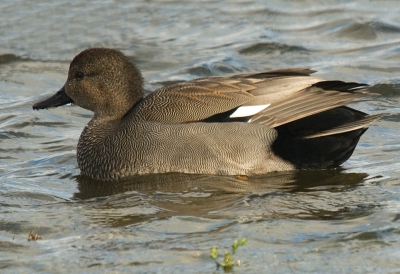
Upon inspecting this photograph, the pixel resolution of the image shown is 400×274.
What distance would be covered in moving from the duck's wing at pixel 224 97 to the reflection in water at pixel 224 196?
20.1 inches

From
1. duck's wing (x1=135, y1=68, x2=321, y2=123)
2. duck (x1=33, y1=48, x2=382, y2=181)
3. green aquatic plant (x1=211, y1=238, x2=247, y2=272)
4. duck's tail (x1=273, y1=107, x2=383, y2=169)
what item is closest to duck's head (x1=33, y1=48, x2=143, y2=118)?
duck (x1=33, y1=48, x2=382, y2=181)

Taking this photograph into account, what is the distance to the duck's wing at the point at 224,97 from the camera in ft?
22.1

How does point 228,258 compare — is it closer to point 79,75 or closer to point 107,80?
point 107,80

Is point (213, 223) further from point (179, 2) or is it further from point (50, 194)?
point (179, 2)

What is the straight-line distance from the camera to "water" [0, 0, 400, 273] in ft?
16.3

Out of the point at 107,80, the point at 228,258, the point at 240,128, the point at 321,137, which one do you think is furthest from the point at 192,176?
the point at 228,258

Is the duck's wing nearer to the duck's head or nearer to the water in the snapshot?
the duck's head

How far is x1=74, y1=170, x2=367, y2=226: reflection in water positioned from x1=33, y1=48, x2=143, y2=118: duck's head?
72 centimetres

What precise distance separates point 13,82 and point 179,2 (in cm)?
381

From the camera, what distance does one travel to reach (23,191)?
21.7 ft

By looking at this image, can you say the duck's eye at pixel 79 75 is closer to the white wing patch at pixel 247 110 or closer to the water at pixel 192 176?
the water at pixel 192 176

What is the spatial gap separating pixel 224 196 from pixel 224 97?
0.92 m

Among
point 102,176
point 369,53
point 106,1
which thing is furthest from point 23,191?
point 106,1

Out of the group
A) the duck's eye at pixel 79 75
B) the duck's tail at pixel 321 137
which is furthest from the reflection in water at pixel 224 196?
the duck's eye at pixel 79 75
